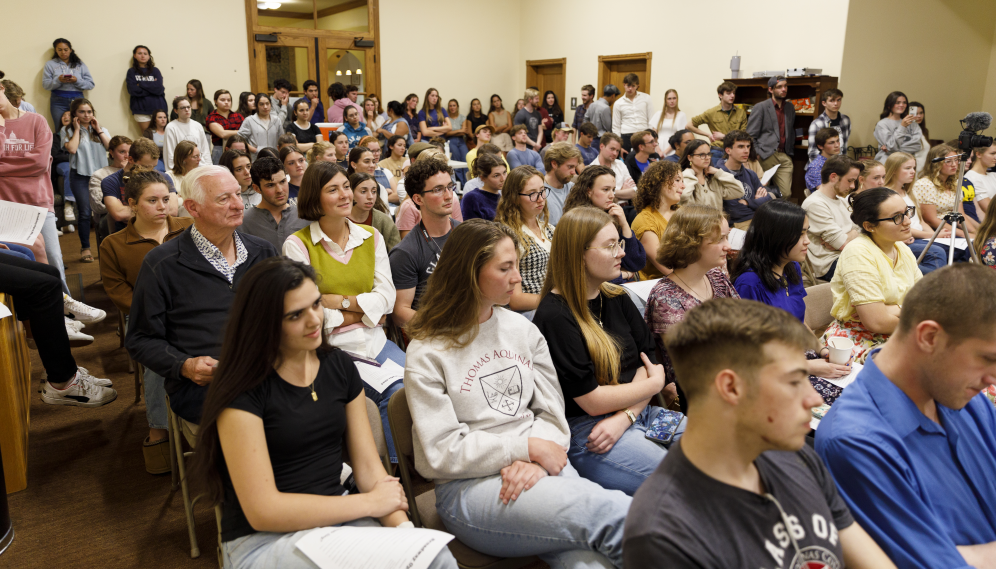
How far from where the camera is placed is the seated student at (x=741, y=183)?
5438mm

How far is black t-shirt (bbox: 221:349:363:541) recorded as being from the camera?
1621 mm

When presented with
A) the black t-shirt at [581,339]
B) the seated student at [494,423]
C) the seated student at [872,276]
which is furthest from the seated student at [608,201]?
the seated student at [494,423]

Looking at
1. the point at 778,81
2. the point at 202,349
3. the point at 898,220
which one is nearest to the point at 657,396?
the point at 898,220

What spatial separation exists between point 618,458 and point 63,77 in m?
9.23

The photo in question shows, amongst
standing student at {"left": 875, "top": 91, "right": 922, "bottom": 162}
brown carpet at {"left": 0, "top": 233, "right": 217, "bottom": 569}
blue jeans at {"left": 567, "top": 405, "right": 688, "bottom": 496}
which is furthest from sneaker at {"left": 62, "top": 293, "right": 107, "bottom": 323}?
standing student at {"left": 875, "top": 91, "right": 922, "bottom": 162}

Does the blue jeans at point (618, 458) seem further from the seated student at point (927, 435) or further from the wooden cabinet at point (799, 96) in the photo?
the wooden cabinet at point (799, 96)

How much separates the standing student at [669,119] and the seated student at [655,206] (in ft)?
17.4

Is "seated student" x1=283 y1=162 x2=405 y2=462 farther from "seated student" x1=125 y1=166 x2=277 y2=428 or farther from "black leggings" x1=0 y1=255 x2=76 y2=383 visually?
"black leggings" x1=0 y1=255 x2=76 y2=383

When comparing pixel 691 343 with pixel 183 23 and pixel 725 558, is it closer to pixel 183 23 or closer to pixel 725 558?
pixel 725 558

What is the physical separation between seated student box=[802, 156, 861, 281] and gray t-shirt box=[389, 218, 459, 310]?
270 centimetres

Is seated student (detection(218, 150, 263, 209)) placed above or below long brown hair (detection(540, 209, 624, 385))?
above

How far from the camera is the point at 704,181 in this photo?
5.26 meters

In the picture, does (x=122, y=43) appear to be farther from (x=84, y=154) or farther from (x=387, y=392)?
(x=387, y=392)

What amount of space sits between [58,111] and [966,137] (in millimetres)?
9954
